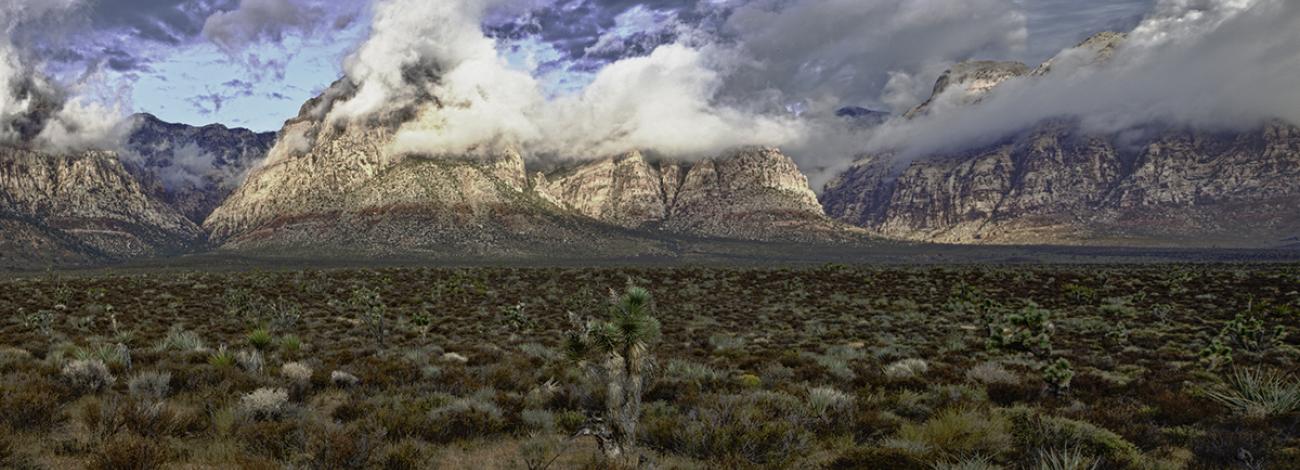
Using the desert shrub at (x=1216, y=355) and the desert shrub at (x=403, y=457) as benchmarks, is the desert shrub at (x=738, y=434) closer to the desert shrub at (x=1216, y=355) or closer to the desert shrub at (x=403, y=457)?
the desert shrub at (x=403, y=457)

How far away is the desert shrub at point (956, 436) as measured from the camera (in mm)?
7883

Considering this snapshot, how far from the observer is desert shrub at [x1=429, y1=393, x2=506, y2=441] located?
28.8 feet

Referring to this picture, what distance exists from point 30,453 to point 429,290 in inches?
1632

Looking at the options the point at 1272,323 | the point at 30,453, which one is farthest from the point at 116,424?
the point at 1272,323

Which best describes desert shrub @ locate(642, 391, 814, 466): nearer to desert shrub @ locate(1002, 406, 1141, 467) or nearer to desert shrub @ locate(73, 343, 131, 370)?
desert shrub @ locate(1002, 406, 1141, 467)

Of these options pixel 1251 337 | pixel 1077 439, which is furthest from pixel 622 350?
pixel 1251 337

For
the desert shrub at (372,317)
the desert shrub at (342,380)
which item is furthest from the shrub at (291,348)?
the desert shrub at (342,380)

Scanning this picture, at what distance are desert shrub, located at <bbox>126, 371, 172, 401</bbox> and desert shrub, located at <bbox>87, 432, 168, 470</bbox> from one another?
3.67 meters

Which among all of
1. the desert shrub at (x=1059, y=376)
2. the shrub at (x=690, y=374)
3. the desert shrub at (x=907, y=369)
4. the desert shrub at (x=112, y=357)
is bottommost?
the desert shrub at (x=907, y=369)

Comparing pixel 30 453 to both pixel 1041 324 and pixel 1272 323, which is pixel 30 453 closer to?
pixel 1041 324

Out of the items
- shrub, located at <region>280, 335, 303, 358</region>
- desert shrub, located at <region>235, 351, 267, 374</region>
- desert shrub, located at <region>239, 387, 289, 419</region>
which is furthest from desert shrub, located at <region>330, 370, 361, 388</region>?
shrub, located at <region>280, 335, 303, 358</region>

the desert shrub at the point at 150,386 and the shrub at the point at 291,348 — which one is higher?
the desert shrub at the point at 150,386

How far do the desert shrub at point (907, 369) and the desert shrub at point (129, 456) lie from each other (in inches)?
501

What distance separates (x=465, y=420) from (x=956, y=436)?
6.99 m
